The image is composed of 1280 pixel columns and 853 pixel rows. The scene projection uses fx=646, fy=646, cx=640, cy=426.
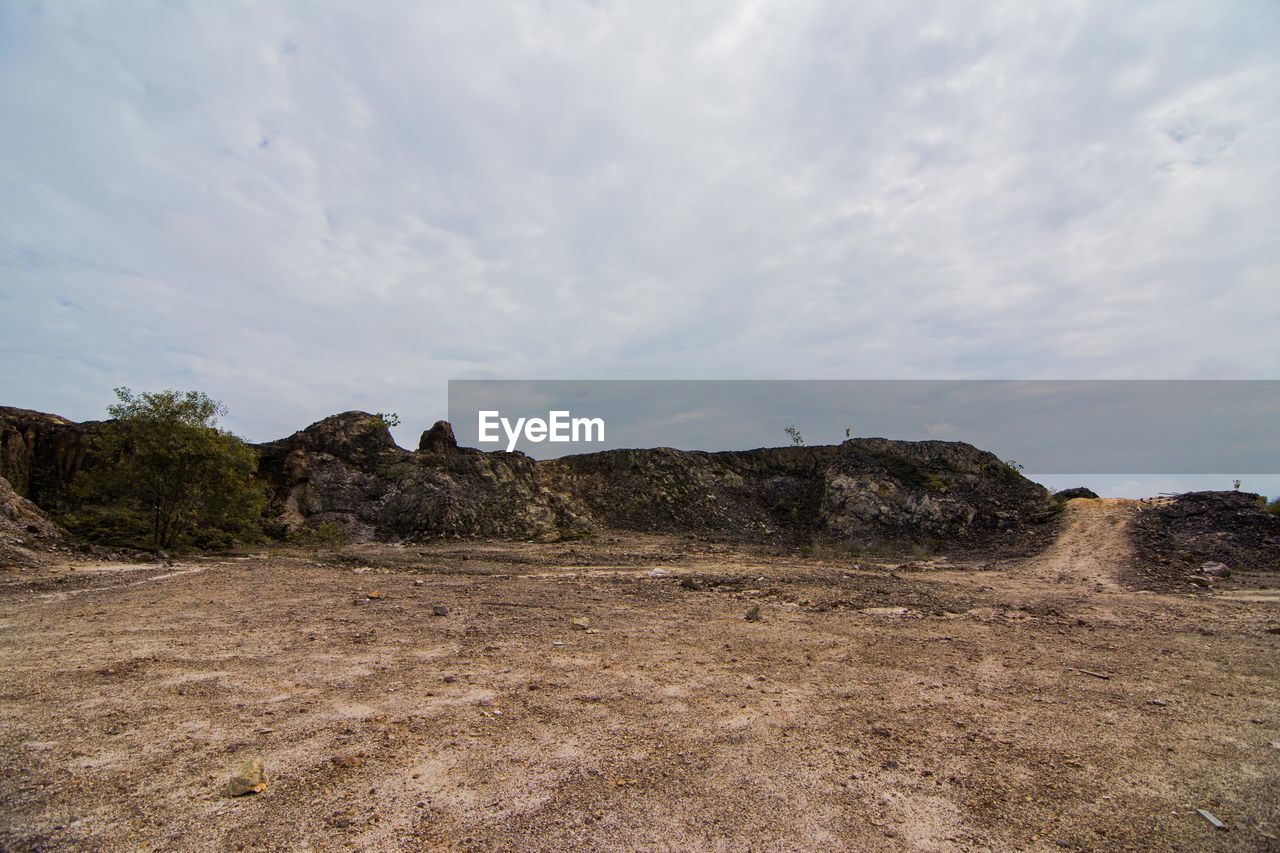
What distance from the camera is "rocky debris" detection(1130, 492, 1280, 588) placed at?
50.1ft

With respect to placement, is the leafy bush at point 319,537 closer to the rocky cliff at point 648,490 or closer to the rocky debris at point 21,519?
the rocky cliff at point 648,490

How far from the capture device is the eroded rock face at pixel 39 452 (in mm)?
22219

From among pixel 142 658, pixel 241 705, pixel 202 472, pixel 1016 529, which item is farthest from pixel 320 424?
pixel 1016 529

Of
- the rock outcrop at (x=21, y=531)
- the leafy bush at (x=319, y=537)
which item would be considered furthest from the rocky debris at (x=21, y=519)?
the leafy bush at (x=319, y=537)

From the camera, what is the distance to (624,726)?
4.37 metres

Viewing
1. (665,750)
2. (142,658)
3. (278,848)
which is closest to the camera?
(278,848)

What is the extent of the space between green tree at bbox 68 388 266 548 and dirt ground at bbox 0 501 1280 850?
751 centimetres

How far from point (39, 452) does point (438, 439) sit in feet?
48.0

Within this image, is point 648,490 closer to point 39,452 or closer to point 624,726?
point 39,452

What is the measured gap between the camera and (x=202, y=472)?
16656 millimetres

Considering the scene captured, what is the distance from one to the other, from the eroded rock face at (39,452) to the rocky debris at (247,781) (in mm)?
26052

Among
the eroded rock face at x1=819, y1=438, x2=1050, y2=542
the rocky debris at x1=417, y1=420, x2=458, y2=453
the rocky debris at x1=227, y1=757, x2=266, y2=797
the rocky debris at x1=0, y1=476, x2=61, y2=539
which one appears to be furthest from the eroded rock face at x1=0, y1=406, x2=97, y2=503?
the eroded rock face at x1=819, y1=438, x2=1050, y2=542

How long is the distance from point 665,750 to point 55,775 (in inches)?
129

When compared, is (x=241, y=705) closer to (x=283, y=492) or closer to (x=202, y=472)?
(x=202, y=472)
